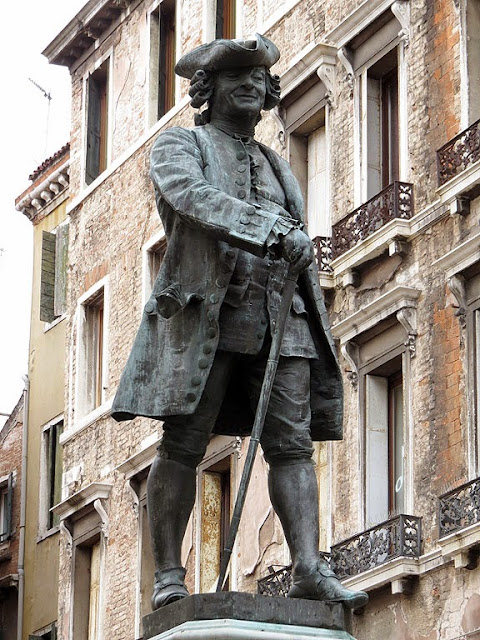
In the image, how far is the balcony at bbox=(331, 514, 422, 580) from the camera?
2008cm

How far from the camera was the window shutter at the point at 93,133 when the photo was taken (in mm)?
30906

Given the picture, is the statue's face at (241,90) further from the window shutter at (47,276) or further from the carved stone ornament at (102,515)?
the window shutter at (47,276)

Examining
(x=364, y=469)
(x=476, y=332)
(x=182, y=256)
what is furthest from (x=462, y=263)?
(x=182, y=256)

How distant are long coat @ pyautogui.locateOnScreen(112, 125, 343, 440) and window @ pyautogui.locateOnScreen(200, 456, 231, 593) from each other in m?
15.8

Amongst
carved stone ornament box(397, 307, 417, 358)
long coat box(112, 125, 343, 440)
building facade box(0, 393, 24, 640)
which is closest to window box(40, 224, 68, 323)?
building facade box(0, 393, 24, 640)

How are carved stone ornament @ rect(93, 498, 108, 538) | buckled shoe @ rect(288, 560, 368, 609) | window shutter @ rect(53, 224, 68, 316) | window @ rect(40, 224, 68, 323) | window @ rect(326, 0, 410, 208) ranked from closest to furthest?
1. buckled shoe @ rect(288, 560, 368, 609)
2. window @ rect(326, 0, 410, 208)
3. carved stone ornament @ rect(93, 498, 108, 538)
4. window shutter @ rect(53, 224, 68, 316)
5. window @ rect(40, 224, 68, 323)

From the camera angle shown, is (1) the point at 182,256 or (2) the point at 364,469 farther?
(2) the point at 364,469

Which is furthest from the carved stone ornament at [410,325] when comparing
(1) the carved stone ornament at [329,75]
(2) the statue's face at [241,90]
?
(2) the statue's face at [241,90]

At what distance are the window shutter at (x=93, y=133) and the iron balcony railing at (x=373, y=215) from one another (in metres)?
9.15

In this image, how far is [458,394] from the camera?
19797 millimetres

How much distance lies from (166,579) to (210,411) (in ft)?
2.37

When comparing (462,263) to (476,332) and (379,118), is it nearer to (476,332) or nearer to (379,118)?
(476,332)

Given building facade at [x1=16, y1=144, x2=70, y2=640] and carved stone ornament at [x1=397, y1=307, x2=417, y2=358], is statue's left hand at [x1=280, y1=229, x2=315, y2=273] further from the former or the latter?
building facade at [x1=16, y1=144, x2=70, y2=640]

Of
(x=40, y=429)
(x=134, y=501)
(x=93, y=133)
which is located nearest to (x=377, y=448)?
(x=134, y=501)
